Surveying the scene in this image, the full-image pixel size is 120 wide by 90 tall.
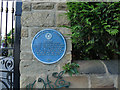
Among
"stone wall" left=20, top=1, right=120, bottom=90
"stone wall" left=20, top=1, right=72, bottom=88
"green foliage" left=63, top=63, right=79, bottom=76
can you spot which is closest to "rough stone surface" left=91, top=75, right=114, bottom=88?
"stone wall" left=20, top=1, right=120, bottom=90

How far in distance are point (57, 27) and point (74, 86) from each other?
88 cm

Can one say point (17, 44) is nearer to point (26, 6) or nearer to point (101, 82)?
point (26, 6)

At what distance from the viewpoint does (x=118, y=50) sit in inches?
64.0

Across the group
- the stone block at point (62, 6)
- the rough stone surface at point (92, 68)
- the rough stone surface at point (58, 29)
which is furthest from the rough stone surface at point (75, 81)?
the stone block at point (62, 6)

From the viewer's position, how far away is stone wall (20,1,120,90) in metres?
1.69

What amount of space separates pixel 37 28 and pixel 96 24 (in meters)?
0.82

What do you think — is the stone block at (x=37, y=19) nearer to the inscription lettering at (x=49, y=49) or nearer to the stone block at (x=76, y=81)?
the inscription lettering at (x=49, y=49)

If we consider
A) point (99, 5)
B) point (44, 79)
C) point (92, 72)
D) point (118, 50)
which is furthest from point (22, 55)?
point (118, 50)

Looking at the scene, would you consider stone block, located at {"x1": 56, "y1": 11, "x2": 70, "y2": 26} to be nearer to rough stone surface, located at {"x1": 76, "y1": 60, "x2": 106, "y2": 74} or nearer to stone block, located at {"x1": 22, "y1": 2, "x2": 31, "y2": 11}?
stone block, located at {"x1": 22, "y1": 2, "x2": 31, "y2": 11}

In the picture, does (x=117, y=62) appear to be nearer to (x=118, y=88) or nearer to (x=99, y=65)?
(x=99, y=65)

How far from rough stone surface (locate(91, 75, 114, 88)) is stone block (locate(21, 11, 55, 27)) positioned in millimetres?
998

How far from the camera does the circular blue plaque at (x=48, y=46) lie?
1.70 meters

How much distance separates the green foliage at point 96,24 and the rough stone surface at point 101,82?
0.96 feet

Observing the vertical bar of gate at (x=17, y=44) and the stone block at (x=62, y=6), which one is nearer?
the stone block at (x=62, y=6)
